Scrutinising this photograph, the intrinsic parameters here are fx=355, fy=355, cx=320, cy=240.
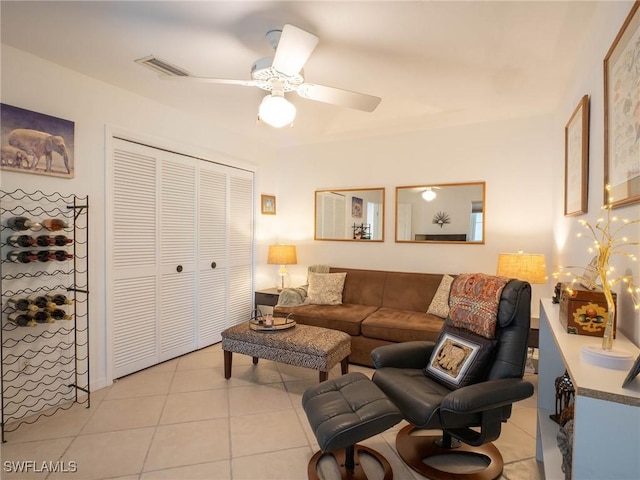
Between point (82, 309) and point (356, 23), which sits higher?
point (356, 23)

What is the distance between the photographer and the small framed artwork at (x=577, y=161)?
2080 millimetres

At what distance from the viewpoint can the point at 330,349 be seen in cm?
279

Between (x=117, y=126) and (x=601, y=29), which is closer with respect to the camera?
(x=601, y=29)

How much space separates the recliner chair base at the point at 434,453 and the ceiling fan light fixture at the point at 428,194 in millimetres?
2516

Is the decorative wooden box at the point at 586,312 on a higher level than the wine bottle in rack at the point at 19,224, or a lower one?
lower

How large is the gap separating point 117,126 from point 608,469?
361cm

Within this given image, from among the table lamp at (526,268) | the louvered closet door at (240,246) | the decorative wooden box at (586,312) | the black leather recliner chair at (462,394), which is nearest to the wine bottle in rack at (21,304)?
the louvered closet door at (240,246)

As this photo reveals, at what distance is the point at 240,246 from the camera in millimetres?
4492

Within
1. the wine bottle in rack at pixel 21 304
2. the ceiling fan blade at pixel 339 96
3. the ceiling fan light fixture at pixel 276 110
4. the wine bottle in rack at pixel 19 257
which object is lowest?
the wine bottle in rack at pixel 21 304

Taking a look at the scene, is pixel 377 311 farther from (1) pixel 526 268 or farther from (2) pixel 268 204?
(2) pixel 268 204

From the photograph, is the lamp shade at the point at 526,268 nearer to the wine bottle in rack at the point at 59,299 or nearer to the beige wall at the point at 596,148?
the beige wall at the point at 596,148

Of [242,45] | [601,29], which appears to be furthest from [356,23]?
[601,29]

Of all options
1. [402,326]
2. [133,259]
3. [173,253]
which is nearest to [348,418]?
[402,326]

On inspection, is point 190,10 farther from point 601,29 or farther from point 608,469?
point 608,469
